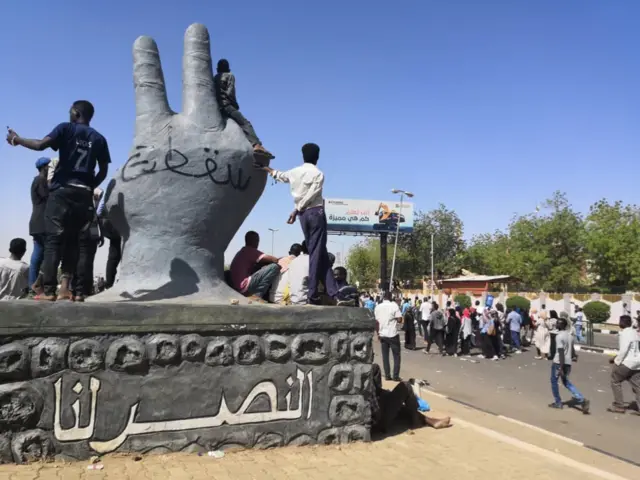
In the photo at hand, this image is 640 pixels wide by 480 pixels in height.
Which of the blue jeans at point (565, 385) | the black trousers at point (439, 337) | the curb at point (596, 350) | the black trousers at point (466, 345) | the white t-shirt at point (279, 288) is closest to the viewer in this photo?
the white t-shirt at point (279, 288)

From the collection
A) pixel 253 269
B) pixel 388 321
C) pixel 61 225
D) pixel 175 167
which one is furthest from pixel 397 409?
pixel 388 321

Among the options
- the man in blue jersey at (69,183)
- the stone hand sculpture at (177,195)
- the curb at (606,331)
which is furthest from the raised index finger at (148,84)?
the curb at (606,331)

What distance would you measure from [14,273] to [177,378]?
2.85m

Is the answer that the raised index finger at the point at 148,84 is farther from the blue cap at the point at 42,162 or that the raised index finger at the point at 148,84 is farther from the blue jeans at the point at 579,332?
the blue jeans at the point at 579,332

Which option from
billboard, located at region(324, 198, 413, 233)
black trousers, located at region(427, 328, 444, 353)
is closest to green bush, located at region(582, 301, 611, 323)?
black trousers, located at region(427, 328, 444, 353)

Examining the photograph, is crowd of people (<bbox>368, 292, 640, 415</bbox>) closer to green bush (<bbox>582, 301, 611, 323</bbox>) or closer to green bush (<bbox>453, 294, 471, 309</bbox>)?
green bush (<bbox>582, 301, 611, 323</bbox>)

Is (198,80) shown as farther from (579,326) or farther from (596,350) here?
(579,326)

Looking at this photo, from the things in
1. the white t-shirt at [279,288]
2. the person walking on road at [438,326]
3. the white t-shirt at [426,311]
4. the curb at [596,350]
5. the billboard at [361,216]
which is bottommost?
the curb at [596,350]

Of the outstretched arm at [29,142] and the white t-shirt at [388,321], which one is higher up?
the outstretched arm at [29,142]

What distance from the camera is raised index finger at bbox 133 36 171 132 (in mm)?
6254

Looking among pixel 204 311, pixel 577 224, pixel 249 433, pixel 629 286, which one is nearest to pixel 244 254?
pixel 204 311

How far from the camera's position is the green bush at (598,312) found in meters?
28.0

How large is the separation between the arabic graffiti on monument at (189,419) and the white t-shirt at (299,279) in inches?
38.4

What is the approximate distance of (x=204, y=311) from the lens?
16.9 ft
